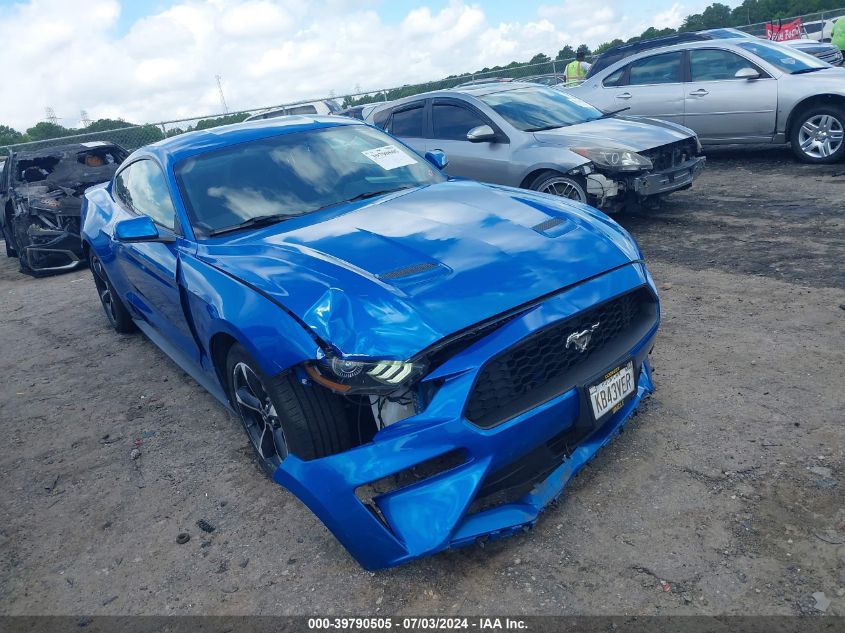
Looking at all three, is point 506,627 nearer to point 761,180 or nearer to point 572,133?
point 572,133

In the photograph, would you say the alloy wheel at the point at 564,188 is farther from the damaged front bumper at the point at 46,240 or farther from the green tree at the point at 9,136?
the green tree at the point at 9,136

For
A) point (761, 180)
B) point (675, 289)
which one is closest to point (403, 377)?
point (675, 289)

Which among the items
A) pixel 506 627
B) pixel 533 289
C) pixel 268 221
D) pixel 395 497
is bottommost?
pixel 506 627

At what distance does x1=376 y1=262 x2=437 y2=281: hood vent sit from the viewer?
2633 mm

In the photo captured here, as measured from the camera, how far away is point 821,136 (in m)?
8.17

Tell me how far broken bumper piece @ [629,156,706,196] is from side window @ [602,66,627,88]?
3.44 metres

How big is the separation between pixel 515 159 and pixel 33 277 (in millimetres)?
6676

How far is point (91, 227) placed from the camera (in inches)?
214

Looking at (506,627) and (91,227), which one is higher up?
(91,227)

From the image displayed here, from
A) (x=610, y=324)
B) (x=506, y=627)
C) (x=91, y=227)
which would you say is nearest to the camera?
(x=506, y=627)

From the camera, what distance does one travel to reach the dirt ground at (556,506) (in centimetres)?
233

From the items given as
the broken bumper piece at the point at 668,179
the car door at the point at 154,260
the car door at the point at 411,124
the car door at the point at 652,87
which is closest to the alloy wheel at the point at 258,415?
the car door at the point at 154,260

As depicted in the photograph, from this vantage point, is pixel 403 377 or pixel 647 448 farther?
pixel 647 448

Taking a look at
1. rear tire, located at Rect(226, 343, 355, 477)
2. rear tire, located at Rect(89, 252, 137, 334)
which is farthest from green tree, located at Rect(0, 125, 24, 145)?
rear tire, located at Rect(226, 343, 355, 477)
